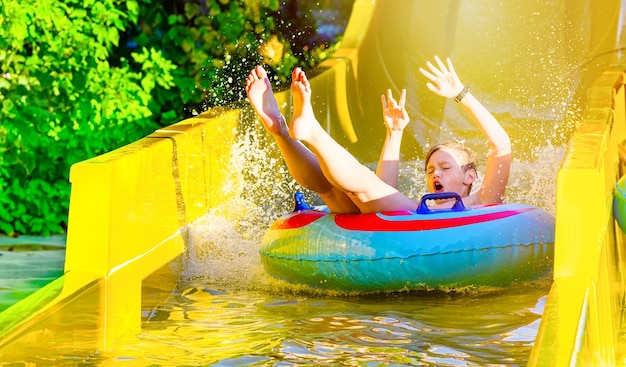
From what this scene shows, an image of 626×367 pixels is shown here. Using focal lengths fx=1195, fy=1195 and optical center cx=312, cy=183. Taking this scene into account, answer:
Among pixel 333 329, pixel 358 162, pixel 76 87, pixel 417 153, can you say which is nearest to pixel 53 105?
pixel 76 87

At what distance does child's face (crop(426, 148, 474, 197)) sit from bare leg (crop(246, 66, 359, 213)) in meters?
0.40

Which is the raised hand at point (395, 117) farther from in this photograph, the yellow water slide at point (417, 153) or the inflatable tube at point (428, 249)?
the yellow water slide at point (417, 153)

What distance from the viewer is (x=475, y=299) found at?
4.10 metres

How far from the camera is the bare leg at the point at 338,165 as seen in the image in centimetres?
384

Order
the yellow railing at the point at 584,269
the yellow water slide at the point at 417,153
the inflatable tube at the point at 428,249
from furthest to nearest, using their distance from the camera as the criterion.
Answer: the inflatable tube at the point at 428,249, the yellow water slide at the point at 417,153, the yellow railing at the point at 584,269

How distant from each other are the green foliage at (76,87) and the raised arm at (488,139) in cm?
239

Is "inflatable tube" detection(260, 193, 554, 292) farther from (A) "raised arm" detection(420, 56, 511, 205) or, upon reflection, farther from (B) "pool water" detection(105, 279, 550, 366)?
(A) "raised arm" detection(420, 56, 511, 205)

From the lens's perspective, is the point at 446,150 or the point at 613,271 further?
the point at 446,150

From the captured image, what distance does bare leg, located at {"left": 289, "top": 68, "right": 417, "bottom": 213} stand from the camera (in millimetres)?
3836

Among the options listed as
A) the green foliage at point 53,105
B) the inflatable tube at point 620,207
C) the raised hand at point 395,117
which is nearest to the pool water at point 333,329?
the inflatable tube at point 620,207

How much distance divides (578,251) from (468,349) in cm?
55

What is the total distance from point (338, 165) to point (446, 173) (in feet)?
2.04

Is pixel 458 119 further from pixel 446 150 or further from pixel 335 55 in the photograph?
pixel 446 150

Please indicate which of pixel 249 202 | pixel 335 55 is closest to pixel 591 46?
pixel 335 55
